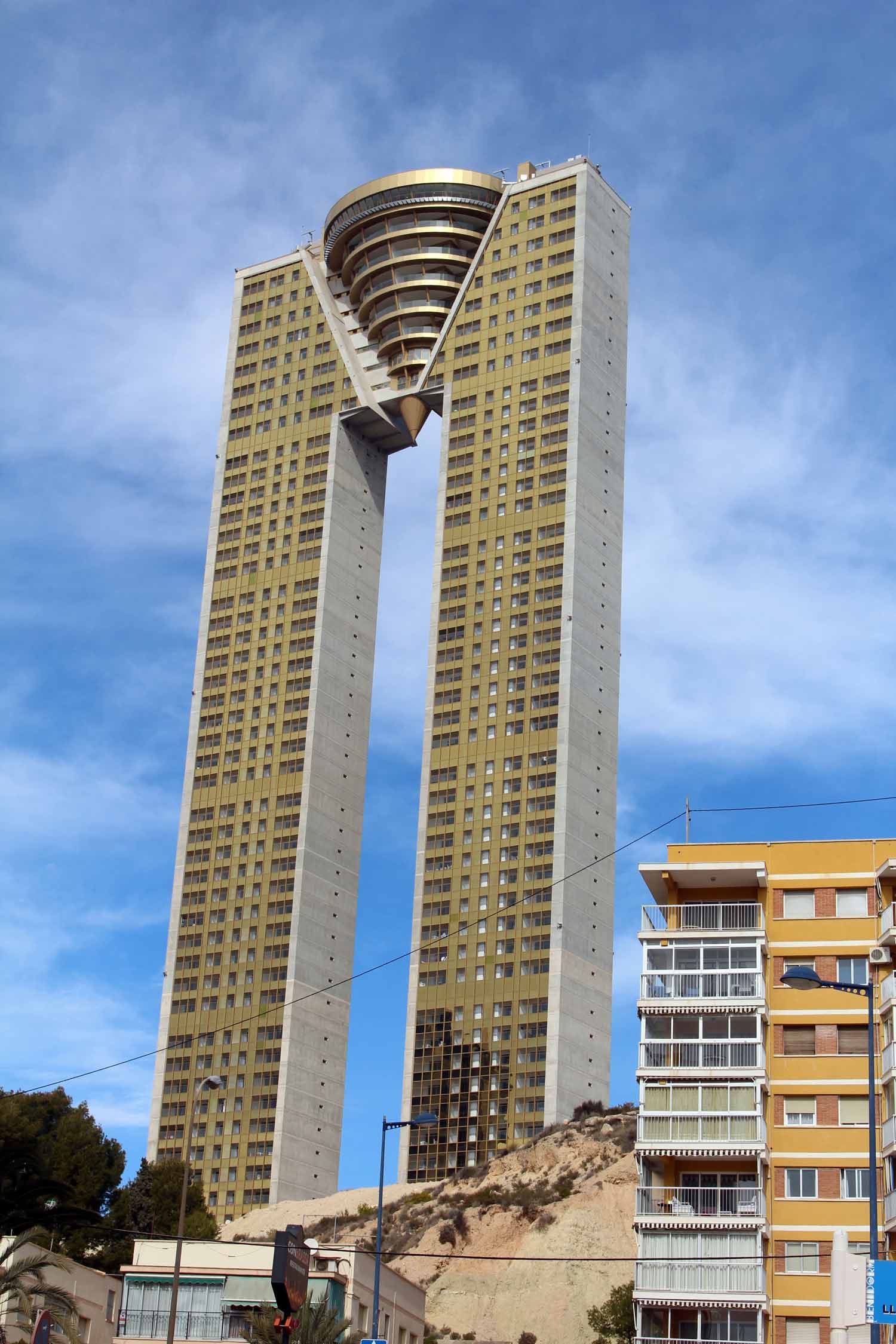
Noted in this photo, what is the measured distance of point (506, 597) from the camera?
157 m

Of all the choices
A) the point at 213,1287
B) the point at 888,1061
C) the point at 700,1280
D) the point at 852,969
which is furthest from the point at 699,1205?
the point at 213,1287

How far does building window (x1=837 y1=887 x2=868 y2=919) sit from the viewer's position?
2800 inches

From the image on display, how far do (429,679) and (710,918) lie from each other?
287 ft

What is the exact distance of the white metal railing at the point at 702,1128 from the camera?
221 feet

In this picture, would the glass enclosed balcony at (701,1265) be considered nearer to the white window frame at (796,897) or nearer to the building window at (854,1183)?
the building window at (854,1183)

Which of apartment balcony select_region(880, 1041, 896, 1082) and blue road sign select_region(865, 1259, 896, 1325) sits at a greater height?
apartment balcony select_region(880, 1041, 896, 1082)

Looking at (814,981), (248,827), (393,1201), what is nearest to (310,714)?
(248,827)

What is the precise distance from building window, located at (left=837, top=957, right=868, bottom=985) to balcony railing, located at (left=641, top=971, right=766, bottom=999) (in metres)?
2.82

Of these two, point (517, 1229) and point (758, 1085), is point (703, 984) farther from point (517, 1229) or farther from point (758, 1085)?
point (517, 1229)

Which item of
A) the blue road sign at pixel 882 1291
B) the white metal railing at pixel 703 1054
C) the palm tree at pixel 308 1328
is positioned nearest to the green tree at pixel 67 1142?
the palm tree at pixel 308 1328

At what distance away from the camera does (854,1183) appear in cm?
6631

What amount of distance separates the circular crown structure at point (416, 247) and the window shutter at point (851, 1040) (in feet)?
362

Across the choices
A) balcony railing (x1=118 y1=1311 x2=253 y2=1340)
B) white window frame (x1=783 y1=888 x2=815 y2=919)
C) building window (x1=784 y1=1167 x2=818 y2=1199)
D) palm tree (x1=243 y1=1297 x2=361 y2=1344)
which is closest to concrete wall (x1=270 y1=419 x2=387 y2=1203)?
balcony railing (x1=118 y1=1311 x2=253 y2=1340)

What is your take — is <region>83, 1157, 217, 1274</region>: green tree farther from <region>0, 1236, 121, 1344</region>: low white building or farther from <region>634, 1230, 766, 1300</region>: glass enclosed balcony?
<region>634, 1230, 766, 1300</region>: glass enclosed balcony
